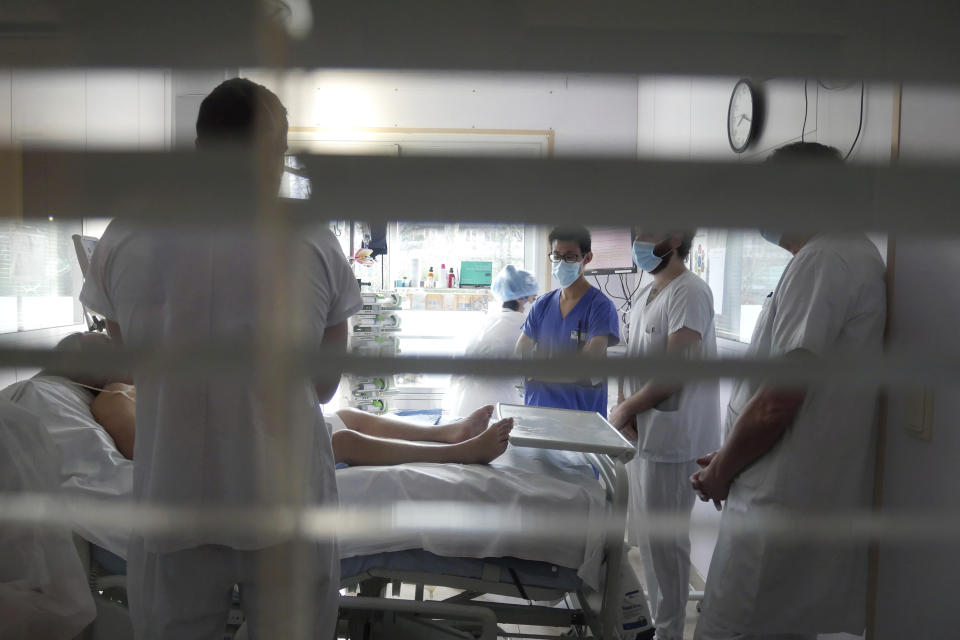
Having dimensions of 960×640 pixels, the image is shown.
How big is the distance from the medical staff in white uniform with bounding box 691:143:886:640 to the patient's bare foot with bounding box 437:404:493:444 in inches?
46.6

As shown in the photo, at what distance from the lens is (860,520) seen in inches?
21.2

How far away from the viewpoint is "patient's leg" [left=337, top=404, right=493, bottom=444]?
84.5 inches

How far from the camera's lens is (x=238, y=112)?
18.3 inches

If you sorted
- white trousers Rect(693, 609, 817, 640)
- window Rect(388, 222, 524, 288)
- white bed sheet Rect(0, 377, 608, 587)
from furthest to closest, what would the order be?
window Rect(388, 222, 524, 288)
white bed sheet Rect(0, 377, 608, 587)
white trousers Rect(693, 609, 817, 640)

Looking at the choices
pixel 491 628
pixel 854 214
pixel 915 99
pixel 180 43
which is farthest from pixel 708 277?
pixel 180 43

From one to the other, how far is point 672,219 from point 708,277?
235 centimetres

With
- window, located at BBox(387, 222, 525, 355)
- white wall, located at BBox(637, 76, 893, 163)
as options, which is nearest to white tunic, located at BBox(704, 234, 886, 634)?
white wall, located at BBox(637, 76, 893, 163)

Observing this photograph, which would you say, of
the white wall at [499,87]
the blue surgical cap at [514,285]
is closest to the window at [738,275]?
the blue surgical cap at [514,285]

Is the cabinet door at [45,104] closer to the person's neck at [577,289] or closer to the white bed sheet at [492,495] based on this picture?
the white bed sheet at [492,495]

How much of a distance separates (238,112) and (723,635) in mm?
1075

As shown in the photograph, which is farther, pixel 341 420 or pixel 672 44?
pixel 341 420

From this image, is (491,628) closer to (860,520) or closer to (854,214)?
(860,520)

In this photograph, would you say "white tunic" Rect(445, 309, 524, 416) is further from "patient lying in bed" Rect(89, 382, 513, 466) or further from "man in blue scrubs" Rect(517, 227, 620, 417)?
"patient lying in bed" Rect(89, 382, 513, 466)

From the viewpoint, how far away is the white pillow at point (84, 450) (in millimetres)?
1248
